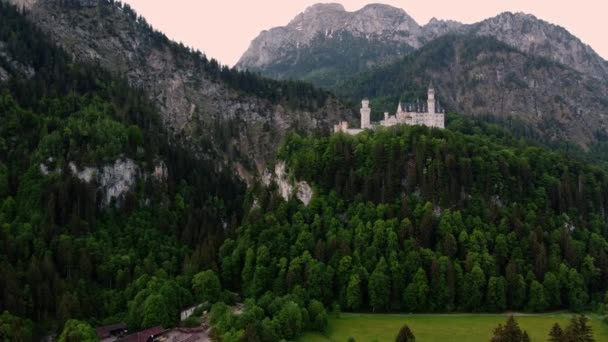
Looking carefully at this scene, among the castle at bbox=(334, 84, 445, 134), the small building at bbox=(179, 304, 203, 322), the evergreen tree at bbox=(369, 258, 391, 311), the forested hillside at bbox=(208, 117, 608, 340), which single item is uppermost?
the castle at bbox=(334, 84, 445, 134)

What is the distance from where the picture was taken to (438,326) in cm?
9581

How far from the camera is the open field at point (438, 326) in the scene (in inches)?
3536

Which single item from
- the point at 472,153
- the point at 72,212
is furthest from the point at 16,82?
the point at 472,153

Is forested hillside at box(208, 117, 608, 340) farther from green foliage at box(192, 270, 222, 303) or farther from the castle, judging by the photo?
the castle

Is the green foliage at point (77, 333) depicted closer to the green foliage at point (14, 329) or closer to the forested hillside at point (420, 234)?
the green foliage at point (14, 329)

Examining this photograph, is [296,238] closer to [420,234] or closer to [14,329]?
[420,234]

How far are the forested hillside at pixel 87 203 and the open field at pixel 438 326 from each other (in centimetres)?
2406

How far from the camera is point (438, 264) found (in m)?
108

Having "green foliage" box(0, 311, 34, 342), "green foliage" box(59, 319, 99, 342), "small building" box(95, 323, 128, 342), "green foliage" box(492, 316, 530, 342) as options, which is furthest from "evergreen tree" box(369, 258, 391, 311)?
"green foliage" box(0, 311, 34, 342)

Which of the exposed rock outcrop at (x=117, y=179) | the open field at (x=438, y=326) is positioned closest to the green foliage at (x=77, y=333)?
the open field at (x=438, y=326)

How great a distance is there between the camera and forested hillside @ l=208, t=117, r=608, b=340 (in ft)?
346

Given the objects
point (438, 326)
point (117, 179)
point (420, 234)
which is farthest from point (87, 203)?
point (438, 326)

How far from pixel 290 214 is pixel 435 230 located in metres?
26.6

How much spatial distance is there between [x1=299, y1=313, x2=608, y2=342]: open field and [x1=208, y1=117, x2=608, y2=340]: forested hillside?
111 inches
